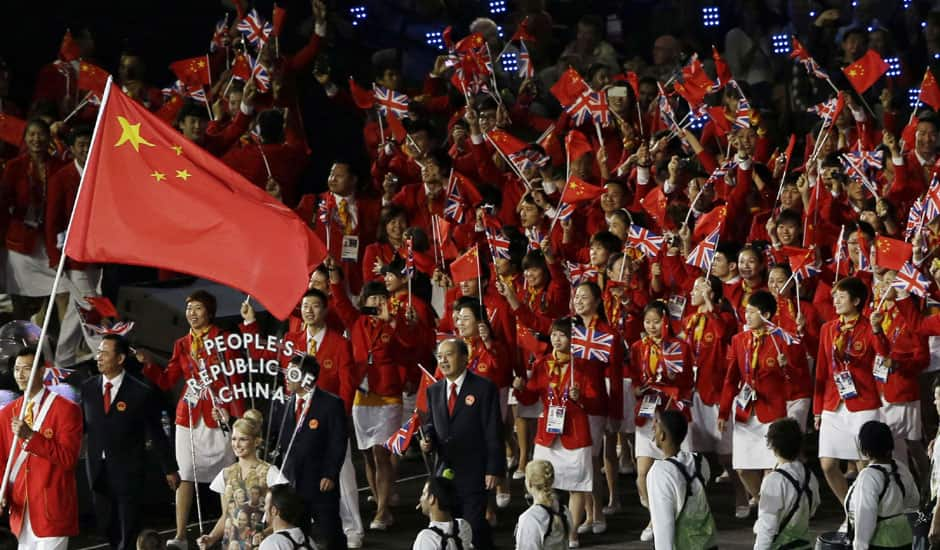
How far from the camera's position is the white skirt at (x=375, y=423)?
13.6 m

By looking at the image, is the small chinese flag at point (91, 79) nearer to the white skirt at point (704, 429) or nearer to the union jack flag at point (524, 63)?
the union jack flag at point (524, 63)

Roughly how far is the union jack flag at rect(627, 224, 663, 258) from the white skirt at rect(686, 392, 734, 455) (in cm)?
156

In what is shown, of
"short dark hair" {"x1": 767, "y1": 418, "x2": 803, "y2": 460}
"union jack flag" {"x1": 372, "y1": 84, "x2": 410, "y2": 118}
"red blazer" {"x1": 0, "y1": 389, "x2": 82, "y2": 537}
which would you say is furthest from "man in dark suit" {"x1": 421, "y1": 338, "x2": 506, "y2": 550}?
"union jack flag" {"x1": 372, "y1": 84, "x2": 410, "y2": 118}

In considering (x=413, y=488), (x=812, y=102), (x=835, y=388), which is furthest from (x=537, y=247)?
(x=812, y=102)

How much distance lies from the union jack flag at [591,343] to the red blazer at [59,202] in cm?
475

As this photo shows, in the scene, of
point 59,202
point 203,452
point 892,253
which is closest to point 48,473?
point 203,452

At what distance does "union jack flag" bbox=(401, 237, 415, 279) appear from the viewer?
48.5ft

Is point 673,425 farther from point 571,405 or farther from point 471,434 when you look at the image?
point 571,405

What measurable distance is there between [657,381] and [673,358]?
0.20 metres

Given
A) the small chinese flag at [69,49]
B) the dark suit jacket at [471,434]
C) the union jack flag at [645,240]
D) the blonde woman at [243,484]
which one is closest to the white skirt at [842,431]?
the union jack flag at [645,240]

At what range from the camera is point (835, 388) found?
13094 mm

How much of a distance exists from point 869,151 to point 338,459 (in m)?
6.70

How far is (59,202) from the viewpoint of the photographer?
1545 cm

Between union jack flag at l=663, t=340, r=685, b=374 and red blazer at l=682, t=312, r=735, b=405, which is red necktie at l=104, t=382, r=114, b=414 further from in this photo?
red blazer at l=682, t=312, r=735, b=405
